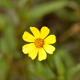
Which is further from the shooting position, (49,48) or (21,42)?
(21,42)

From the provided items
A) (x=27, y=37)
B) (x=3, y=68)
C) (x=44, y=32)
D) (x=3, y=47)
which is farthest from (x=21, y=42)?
(x=44, y=32)

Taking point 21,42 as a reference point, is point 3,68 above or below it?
below

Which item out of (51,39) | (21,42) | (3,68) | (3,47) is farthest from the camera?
(21,42)

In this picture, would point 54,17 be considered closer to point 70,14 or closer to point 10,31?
point 70,14

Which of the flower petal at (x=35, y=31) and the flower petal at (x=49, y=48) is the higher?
the flower petal at (x=35, y=31)

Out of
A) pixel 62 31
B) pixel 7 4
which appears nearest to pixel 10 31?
pixel 7 4

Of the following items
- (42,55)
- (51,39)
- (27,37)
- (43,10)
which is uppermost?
(43,10)

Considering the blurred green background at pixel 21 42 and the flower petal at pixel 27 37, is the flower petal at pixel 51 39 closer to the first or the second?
the flower petal at pixel 27 37

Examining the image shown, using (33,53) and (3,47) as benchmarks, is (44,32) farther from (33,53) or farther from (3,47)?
(3,47)

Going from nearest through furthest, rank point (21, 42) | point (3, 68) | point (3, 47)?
point (3, 68) < point (3, 47) < point (21, 42)

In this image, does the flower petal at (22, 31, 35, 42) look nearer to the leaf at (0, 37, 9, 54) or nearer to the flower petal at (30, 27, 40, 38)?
the flower petal at (30, 27, 40, 38)

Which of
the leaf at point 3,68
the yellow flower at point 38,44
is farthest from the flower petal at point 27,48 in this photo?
the leaf at point 3,68
